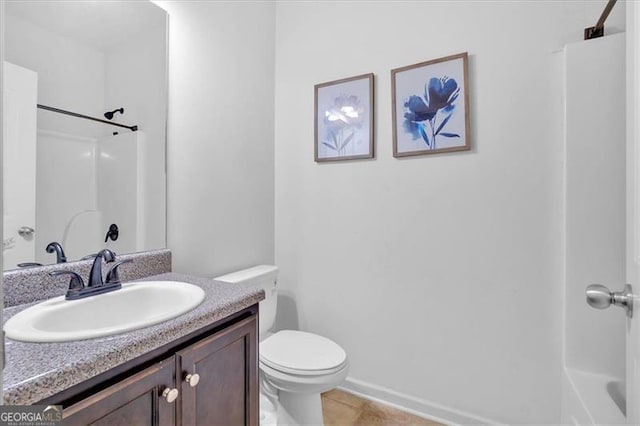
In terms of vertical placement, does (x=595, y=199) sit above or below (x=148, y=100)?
below

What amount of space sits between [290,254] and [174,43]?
1.32 meters

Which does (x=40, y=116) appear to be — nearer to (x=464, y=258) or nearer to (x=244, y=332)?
(x=244, y=332)

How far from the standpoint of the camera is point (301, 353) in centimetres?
137

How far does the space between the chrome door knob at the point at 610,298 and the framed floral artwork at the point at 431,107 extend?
0.88 m

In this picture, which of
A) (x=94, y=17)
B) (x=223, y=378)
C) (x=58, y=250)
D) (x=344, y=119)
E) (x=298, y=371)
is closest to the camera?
(x=223, y=378)

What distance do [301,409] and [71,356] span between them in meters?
1.03

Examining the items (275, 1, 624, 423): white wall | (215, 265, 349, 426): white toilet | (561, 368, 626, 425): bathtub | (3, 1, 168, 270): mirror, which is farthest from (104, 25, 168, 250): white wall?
(561, 368, 626, 425): bathtub

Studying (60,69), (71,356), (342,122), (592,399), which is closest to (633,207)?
(592,399)

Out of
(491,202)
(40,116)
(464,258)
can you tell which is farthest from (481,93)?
(40,116)

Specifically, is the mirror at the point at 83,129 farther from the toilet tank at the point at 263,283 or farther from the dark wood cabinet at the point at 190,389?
the dark wood cabinet at the point at 190,389

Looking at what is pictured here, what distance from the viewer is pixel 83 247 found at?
108 centimetres

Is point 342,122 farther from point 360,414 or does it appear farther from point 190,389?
point 360,414

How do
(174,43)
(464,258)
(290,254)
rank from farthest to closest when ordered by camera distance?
(290,254) < (464,258) < (174,43)

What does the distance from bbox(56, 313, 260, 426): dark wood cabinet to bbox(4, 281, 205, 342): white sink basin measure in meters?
0.10
